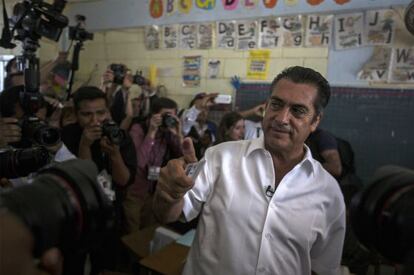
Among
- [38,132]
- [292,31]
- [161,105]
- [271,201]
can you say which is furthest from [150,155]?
[292,31]

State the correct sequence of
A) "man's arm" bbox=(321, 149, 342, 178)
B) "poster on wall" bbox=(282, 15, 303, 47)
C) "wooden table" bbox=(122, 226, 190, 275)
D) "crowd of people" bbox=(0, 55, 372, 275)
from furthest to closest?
"poster on wall" bbox=(282, 15, 303, 47) < "man's arm" bbox=(321, 149, 342, 178) < "wooden table" bbox=(122, 226, 190, 275) < "crowd of people" bbox=(0, 55, 372, 275)

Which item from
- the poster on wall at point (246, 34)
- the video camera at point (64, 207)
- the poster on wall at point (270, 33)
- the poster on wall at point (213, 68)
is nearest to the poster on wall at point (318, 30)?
the poster on wall at point (270, 33)

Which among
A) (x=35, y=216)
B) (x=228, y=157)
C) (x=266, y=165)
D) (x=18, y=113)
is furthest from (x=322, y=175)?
(x=18, y=113)

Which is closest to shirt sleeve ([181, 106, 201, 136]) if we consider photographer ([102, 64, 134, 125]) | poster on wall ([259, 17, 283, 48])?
photographer ([102, 64, 134, 125])

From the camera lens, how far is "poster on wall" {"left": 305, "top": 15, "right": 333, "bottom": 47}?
2773mm

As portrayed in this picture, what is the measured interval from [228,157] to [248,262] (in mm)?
349

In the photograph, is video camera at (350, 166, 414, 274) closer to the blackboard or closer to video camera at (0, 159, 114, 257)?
video camera at (0, 159, 114, 257)

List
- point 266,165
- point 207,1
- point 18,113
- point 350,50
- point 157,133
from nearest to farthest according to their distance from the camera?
point 266,165
point 18,113
point 157,133
point 350,50
point 207,1

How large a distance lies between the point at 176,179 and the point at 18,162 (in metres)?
0.56

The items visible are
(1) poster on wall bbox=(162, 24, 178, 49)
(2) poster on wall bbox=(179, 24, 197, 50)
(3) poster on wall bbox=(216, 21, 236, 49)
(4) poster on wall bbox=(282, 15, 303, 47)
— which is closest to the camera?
(4) poster on wall bbox=(282, 15, 303, 47)

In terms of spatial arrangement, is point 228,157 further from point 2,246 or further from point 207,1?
point 207,1

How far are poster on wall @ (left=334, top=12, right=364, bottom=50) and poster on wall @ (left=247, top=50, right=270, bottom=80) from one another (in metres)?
0.62

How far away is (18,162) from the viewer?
1.06 m

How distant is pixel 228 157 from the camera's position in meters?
1.15
